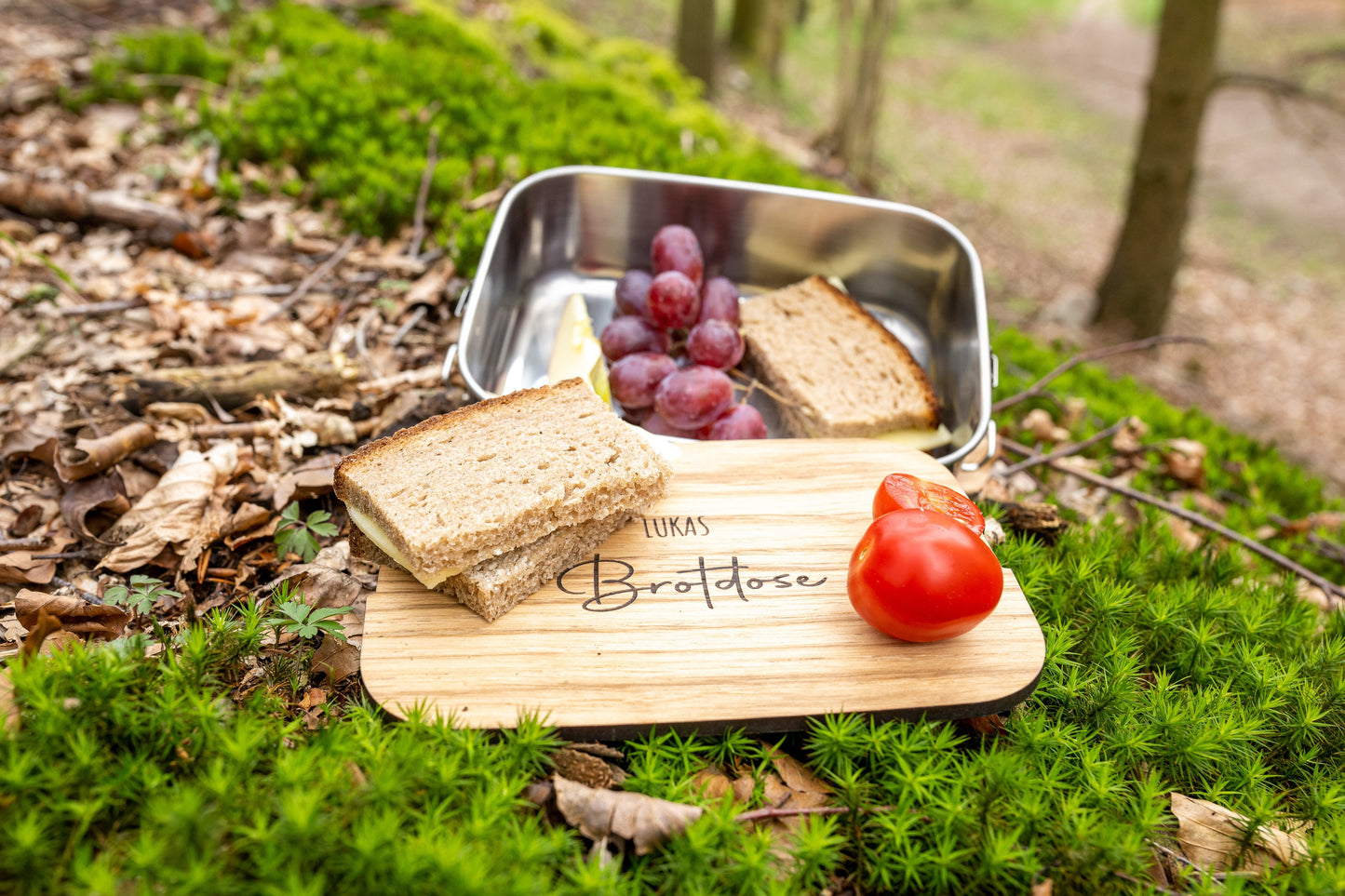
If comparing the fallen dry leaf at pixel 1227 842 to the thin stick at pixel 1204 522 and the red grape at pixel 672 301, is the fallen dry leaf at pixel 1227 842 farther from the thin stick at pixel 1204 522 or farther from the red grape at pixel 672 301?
the red grape at pixel 672 301

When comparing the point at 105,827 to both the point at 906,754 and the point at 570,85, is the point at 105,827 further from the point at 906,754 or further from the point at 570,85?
the point at 570,85

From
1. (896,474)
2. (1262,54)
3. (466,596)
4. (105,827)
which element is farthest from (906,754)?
(1262,54)

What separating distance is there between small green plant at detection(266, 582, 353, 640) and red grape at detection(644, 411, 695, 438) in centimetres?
120

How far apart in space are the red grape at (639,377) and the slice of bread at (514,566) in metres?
0.71

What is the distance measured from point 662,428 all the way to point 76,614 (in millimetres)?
1740

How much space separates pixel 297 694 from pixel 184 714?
351mm

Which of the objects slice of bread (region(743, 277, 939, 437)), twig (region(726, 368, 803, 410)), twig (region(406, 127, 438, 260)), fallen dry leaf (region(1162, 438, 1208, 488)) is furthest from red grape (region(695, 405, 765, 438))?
fallen dry leaf (region(1162, 438, 1208, 488))

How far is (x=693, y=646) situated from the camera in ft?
6.37

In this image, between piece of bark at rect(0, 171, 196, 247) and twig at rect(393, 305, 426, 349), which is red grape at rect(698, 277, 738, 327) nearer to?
twig at rect(393, 305, 426, 349)

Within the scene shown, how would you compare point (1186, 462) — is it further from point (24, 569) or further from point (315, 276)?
point (24, 569)

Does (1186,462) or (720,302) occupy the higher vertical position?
(720,302)

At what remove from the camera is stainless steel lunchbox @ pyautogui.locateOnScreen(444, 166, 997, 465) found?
10.4 ft

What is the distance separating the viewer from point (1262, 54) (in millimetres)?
15734

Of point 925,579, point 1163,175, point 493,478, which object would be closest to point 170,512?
point 493,478
